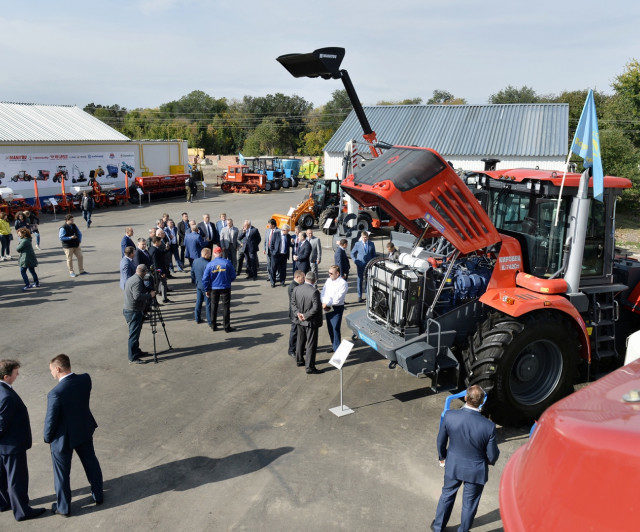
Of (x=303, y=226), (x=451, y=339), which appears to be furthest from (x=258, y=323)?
(x=303, y=226)

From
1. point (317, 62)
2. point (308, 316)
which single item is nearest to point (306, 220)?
point (317, 62)

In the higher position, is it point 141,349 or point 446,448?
point 446,448

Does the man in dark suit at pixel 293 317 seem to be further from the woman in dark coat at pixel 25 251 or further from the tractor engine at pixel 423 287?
the woman in dark coat at pixel 25 251

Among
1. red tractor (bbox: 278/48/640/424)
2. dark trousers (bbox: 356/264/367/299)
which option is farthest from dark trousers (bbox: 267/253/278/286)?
red tractor (bbox: 278/48/640/424)

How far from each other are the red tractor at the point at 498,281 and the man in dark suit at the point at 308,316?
86 cm

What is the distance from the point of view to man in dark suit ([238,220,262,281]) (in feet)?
43.6

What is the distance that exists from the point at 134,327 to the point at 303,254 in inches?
183

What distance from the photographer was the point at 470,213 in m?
6.36

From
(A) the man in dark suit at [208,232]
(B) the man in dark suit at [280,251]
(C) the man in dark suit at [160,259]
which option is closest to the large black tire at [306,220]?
(A) the man in dark suit at [208,232]

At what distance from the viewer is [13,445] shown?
4773 millimetres

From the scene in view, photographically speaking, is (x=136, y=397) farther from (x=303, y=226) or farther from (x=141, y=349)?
(x=303, y=226)

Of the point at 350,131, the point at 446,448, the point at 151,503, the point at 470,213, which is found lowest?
the point at 151,503

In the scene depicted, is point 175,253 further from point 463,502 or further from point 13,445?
point 463,502

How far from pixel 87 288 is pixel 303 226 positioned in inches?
403
